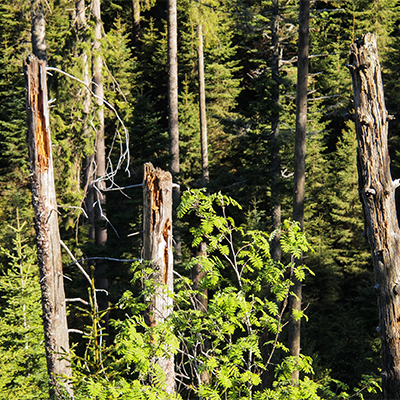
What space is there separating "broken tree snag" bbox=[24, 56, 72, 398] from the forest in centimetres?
12

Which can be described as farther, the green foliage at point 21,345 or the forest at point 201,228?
the green foliage at point 21,345

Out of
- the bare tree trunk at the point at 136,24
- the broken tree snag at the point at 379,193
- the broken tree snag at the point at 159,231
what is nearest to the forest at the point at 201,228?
the broken tree snag at the point at 159,231

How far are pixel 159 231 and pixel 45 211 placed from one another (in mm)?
2177

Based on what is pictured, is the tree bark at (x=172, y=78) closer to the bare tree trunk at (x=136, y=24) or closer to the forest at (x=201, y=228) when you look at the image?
the forest at (x=201, y=228)

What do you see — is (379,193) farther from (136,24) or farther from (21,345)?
(136,24)

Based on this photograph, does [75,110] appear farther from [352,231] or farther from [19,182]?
[19,182]

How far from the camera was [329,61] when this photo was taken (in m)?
21.1

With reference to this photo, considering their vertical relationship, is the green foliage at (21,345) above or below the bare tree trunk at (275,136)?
below

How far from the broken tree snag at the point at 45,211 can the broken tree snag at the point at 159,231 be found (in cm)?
200

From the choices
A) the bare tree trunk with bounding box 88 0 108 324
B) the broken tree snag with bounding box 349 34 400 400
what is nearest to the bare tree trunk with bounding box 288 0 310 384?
the bare tree trunk with bounding box 88 0 108 324

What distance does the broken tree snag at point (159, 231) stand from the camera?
5070mm

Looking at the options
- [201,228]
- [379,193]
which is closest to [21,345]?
[201,228]

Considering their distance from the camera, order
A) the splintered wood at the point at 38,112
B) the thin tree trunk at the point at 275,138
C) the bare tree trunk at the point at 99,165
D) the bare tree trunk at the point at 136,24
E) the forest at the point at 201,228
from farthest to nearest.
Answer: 1. the bare tree trunk at the point at 136,24
2. the thin tree trunk at the point at 275,138
3. the bare tree trunk at the point at 99,165
4. the splintered wood at the point at 38,112
5. the forest at the point at 201,228

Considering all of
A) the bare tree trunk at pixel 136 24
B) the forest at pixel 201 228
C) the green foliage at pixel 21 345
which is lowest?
the green foliage at pixel 21 345
